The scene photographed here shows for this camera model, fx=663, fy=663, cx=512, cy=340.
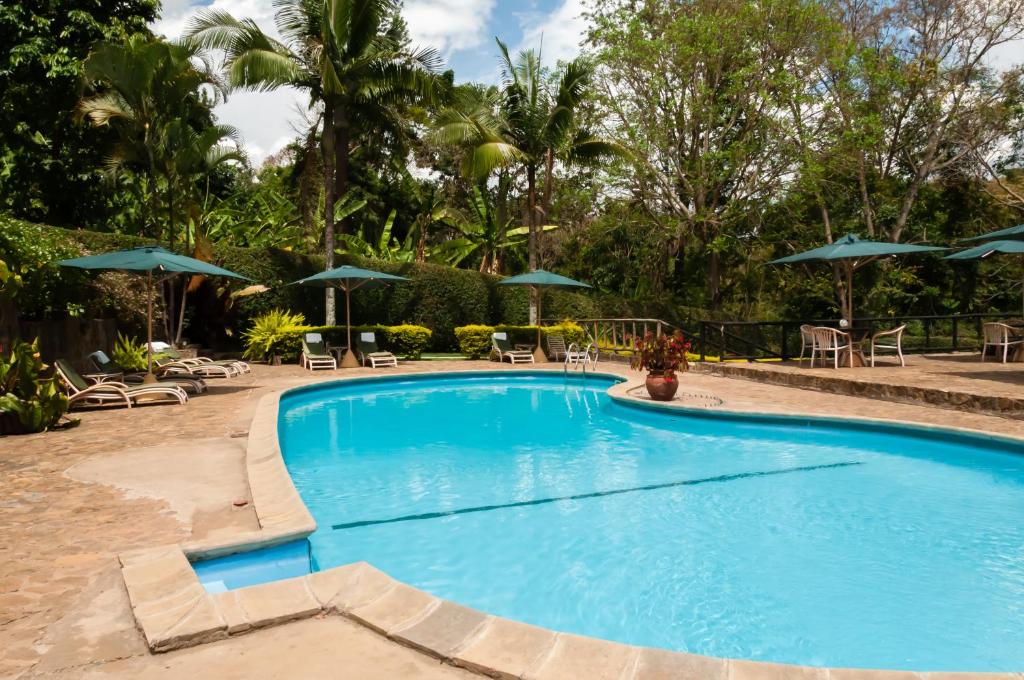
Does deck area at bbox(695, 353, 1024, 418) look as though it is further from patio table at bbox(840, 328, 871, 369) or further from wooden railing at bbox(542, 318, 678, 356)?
wooden railing at bbox(542, 318, 678, 356)

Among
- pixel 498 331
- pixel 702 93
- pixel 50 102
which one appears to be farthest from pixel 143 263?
pixel 702 93

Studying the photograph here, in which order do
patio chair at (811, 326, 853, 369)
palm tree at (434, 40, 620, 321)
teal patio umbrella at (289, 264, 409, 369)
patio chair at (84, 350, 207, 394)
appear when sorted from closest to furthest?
patio chair at (84, 350, 207, 394)
patio chair at (811, 326, 853, 369)
teal patio umbrella at (289, 264, 409, 369)
palm tree at (434, 40, 620, 321)

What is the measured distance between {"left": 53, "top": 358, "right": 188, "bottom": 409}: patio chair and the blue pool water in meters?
2.25

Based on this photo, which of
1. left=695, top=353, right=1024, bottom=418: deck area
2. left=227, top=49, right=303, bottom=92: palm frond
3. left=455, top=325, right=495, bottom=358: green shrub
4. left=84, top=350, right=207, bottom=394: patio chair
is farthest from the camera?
left=455, top=325, right=495, bottom=358: green shrub

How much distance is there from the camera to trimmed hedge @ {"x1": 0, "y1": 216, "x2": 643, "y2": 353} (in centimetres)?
1216

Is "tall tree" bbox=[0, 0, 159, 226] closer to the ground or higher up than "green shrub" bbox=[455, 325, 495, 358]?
higher up

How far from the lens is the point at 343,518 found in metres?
5.66

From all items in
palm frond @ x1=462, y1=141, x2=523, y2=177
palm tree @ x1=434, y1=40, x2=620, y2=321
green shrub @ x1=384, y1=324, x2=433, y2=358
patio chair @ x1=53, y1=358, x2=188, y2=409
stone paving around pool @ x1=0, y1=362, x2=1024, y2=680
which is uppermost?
palm tree @ x1=434, y1=40, x2=620, y2=321

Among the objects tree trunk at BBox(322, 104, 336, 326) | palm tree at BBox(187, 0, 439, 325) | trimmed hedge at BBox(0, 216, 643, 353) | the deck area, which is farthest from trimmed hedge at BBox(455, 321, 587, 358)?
the deck area

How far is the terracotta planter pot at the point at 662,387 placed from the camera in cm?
1062

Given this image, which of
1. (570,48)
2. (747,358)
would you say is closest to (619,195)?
(570,48)

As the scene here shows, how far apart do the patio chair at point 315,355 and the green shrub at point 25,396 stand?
314 inches

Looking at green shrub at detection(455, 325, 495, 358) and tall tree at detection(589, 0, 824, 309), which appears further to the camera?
tall tree at detection(589, 0, 824, 309)

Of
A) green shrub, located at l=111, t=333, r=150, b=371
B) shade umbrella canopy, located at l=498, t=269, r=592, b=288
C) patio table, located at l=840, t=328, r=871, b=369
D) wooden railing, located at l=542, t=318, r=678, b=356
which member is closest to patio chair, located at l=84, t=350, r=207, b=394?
green shrub, located at l=111, t=333, r=150, b=371
